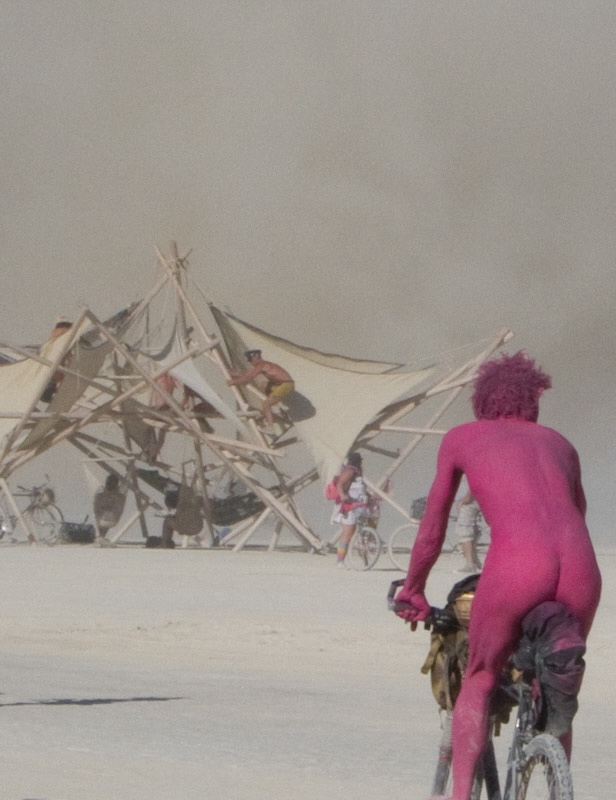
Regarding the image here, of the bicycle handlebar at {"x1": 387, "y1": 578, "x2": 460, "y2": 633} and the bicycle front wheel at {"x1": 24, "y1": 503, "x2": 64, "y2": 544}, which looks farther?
the bicycle front wheel at {"x1": 24, "y1": 503, "x2": 64, "y2": 544}

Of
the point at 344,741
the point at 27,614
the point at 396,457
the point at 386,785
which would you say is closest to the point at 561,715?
the point at 386,785

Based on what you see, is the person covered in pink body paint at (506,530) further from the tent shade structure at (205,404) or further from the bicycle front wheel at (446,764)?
the tent shade structure at (205,404)

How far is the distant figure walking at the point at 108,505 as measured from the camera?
80.5ft

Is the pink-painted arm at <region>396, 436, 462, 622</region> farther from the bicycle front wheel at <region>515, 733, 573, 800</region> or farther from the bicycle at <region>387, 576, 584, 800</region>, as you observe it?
the bicycle front wheel at <region>515, 733, 573, 800</region>

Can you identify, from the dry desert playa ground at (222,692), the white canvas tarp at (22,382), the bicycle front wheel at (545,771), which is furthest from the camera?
the white canvas tarp at (22,382)

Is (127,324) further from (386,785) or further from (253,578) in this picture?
(386,785)

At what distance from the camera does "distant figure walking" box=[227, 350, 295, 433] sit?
2355 cm

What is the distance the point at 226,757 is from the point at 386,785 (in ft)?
2.43

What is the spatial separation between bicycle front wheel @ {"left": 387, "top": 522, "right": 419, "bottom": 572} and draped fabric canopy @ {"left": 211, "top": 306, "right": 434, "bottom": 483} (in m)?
1.11

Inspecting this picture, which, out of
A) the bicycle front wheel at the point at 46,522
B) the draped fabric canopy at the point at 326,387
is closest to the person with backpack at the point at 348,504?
the draped fabric canopy at the point at 326,387

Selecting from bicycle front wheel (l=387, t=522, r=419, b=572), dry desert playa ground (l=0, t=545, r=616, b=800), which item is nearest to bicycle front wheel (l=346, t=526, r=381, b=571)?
bicycle front wheel (l=387, t=522, r=419, b=572)

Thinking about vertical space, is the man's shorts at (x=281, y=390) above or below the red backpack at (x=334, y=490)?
above

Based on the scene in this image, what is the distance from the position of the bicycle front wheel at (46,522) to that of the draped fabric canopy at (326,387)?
9.86ft

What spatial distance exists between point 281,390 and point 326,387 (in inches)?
28.2
